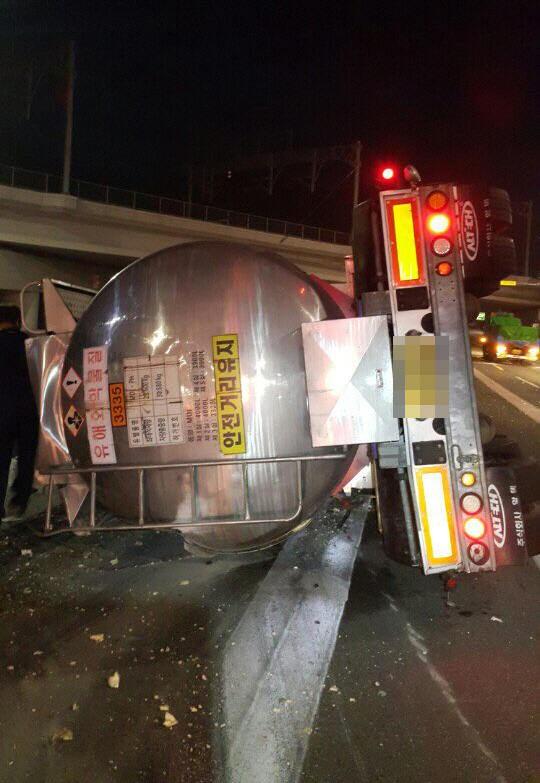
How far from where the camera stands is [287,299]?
2971 millimetres

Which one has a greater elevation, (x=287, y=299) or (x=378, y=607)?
(x=287, y=299)

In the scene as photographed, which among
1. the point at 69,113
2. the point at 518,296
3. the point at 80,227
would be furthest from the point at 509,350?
the point at 518,296

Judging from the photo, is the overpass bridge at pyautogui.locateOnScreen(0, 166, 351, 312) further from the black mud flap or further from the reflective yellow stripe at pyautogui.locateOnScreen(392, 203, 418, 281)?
the black mud flap

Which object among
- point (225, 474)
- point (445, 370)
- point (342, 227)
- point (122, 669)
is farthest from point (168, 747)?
point (342, 227)

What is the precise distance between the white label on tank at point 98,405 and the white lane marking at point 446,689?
83.0 inches

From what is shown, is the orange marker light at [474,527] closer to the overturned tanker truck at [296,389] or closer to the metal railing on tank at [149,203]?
the overturned tanker truck at [296,389]

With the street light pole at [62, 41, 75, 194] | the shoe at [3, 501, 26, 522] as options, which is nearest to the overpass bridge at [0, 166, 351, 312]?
the street light pole at [62, 41, 75, 194]

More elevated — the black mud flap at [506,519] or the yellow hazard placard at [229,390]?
the yellow hazard placard at [229,390]

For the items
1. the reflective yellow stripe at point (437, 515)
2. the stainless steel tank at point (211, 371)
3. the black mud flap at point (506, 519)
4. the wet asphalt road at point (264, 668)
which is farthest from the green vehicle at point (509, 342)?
the stainless steel tank at point (211, 371)

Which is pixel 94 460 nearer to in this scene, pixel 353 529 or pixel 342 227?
pixel 353 529

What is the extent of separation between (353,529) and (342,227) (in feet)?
143

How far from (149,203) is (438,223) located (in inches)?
853

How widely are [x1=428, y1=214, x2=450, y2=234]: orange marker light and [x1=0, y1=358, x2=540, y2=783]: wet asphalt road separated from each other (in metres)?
2.32

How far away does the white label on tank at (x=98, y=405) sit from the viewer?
10.1ft
